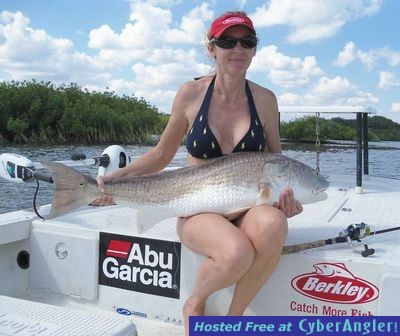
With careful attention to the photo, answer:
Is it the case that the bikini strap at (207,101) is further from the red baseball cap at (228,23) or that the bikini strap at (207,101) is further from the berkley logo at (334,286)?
the berkley logo at (334,286)

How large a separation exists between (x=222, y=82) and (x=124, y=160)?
219 cm

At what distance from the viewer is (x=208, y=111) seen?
3.40 m

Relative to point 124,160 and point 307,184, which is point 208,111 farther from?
point 124,160

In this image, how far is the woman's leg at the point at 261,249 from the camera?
2.71 meters

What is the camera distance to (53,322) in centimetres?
228

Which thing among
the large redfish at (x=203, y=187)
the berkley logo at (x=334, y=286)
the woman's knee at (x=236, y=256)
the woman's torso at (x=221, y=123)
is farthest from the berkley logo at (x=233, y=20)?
the berkley logo at (x=334, y=286)

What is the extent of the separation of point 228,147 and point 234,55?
641mm

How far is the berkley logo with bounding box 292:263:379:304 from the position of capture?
2.87 m

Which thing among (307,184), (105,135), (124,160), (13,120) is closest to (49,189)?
(124,160)

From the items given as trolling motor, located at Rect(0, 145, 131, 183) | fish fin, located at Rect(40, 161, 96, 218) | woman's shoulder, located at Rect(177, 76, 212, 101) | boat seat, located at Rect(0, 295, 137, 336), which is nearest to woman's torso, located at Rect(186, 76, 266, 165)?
woman's shoulder, located at Rect(177, 76, 212, 101)

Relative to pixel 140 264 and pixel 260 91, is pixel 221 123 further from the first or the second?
pixel 140 264

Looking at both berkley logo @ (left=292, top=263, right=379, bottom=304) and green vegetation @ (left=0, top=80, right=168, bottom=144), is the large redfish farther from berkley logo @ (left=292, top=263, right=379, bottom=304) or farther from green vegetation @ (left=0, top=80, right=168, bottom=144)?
green vegetation @ (left=0, top=80, right=168, bottom=144)

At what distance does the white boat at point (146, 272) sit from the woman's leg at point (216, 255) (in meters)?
0.37

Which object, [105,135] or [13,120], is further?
[105,135]
